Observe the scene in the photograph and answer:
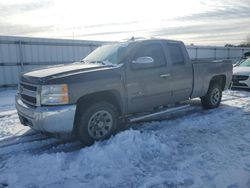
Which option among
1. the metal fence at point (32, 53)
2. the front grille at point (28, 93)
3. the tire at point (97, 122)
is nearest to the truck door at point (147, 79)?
the tire at point (97, 122)

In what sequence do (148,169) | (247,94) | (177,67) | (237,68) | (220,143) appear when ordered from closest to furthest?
1. (148,169)
2. (220,143)
3. (177,67)
4. (247,94)
5. (237,68)

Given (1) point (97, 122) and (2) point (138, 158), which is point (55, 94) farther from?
(2) point (138, 158)

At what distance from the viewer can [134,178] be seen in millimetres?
3791

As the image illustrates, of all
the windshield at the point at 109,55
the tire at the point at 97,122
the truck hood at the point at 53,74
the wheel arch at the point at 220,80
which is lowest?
the tire at the point at 97,122

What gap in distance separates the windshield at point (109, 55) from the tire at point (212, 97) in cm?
324

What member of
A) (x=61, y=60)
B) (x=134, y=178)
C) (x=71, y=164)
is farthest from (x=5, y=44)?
(x=134, y=178)

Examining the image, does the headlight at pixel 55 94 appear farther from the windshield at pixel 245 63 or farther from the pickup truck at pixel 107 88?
the windshield at pixel 245 63

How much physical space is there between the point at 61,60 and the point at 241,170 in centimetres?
1243

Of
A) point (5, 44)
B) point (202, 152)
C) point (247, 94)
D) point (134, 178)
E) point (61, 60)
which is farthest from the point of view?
point (61, 60)

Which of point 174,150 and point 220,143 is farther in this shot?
point 220,143

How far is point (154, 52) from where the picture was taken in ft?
20.2

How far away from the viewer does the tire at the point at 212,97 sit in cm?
781

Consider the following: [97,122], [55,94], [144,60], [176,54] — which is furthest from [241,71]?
[55,94]

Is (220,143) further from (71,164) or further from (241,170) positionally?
(71,164)
